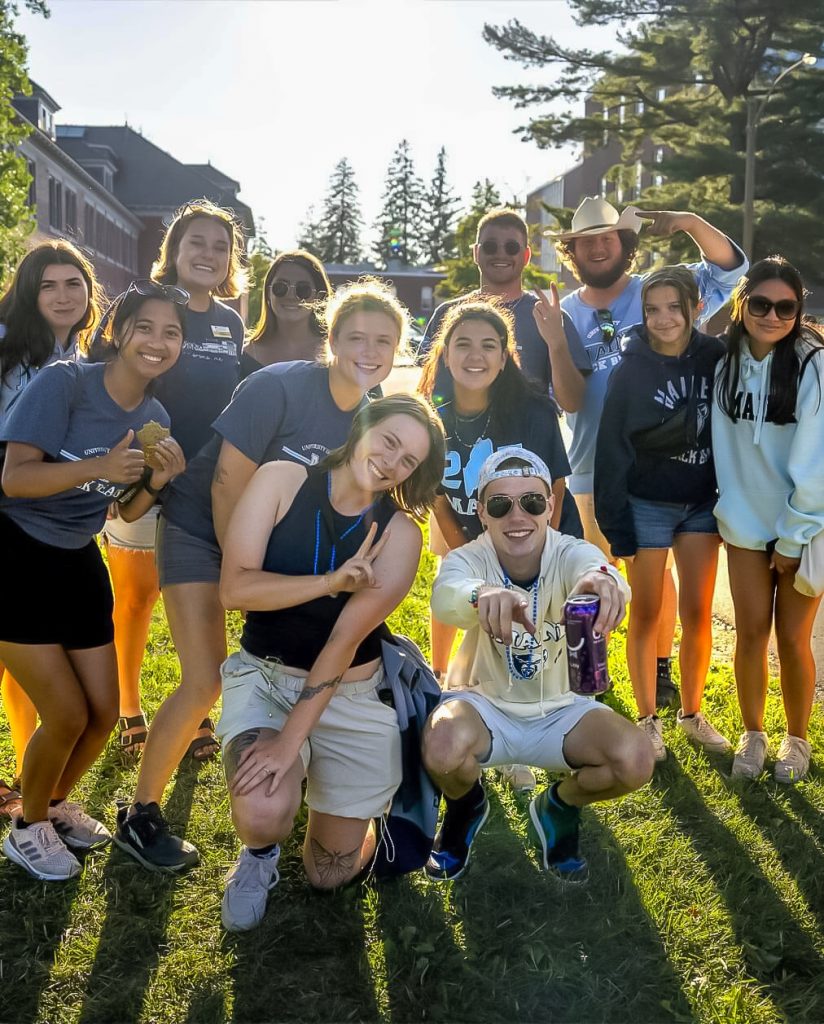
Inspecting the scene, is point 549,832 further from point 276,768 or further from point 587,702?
point 276,768

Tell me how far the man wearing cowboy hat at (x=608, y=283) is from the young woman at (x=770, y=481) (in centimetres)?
57

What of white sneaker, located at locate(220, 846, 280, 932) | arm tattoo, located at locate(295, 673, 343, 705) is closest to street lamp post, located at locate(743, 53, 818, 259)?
arm tattoo, located at locate(295, 673, 343, 705)

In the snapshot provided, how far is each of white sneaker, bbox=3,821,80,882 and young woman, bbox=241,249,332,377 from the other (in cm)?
221

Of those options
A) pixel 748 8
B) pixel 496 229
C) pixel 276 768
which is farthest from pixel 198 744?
pixel 748 8

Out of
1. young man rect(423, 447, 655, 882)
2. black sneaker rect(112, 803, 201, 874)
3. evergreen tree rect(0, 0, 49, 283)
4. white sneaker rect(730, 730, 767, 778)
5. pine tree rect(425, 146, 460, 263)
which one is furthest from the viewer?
pine tree rect(425, 146, 460, 263)

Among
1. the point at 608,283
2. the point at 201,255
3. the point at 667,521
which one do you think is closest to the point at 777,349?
the point at 667,521

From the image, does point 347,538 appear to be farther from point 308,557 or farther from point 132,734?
point 132,734

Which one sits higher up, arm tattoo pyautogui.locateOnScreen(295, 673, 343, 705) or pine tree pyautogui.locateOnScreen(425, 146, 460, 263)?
pine tree pyautogui.locateOnScreen(425, 146, 460, 263)

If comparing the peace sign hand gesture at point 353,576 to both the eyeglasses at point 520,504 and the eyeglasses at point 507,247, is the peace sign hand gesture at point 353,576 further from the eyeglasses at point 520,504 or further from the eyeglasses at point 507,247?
the eyeglasses at point 507,247

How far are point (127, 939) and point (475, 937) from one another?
1143 millimetres

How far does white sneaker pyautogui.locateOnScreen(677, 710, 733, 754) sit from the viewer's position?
461 centimetres

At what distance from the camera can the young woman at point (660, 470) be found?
4430 mm

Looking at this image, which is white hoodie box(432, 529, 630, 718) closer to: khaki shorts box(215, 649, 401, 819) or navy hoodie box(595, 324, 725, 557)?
khaki shorts box(215, 649, 401, 819)

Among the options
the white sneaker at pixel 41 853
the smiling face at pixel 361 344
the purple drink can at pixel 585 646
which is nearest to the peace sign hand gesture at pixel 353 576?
the purple drink can at pixel 585 646
